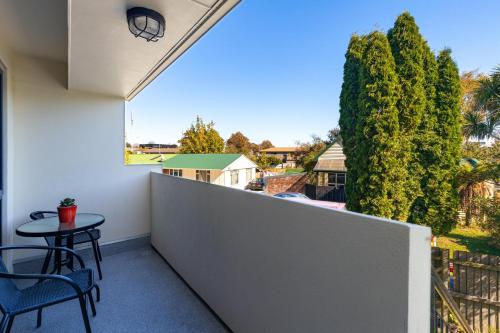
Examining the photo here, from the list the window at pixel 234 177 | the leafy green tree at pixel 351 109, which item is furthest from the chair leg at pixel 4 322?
the window at pixel 234 177

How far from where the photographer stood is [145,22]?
161 centimetres

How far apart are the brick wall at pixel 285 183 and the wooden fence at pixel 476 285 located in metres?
10.9

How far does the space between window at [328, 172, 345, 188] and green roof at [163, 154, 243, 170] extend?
5.81 metres

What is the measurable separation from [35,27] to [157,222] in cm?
269

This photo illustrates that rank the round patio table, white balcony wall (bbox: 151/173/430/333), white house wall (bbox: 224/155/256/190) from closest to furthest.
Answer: white balcony wall (bbox: 151/173/430/333) → the round patio table → white house wall (bbox: 224/155/256/190)

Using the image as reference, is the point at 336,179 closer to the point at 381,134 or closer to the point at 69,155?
the point at 381,134

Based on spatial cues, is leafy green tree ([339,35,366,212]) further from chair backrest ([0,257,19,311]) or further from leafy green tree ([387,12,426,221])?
chair backrest ([0,257,19,311])

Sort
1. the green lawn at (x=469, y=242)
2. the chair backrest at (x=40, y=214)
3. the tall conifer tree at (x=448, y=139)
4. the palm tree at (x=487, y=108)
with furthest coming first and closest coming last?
the green lawn at (x=469, y=242), the tall conifer tree at (x=448, y=139), the palm tree at (x=487, y=108), the chair backrest at (x=40, y=214)

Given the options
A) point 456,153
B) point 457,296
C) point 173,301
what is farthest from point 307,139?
point 173,301

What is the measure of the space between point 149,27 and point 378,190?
5956mm

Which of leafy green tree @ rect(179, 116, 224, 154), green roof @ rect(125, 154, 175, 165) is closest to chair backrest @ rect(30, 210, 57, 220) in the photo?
green roof @ rect(125, 154, 175, 165)

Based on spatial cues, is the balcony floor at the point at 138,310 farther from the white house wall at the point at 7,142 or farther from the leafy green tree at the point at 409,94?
the leafy green tree at the point at 409,94

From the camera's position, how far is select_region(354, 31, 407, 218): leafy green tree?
5785mm

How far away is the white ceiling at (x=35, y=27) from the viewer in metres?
1.98
